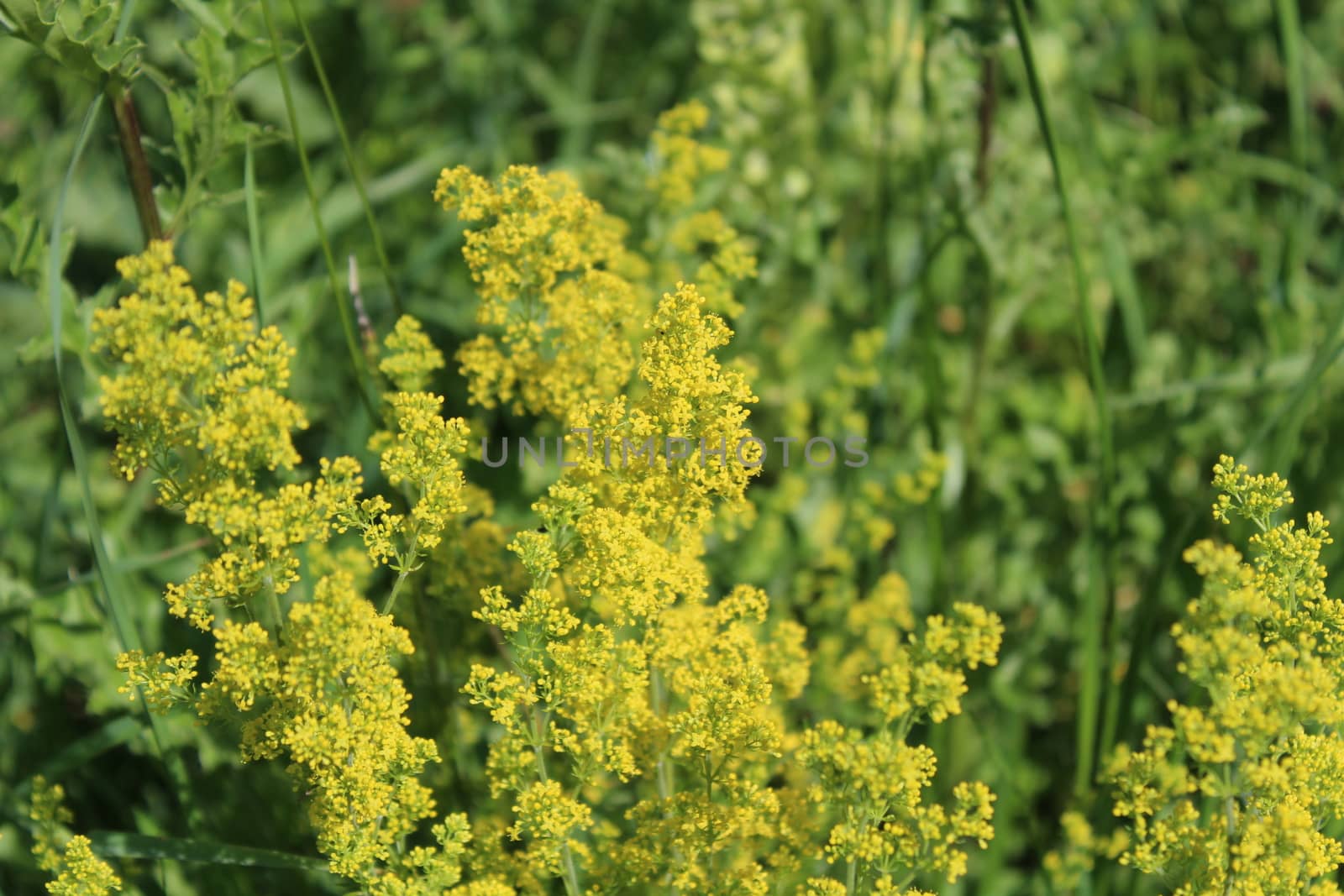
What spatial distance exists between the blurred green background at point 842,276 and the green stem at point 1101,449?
0.01 metres

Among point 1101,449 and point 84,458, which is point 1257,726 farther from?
point 84,458

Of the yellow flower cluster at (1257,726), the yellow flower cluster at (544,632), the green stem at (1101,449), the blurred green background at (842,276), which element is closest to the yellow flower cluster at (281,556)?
the yellow flower cluster at (544,632)

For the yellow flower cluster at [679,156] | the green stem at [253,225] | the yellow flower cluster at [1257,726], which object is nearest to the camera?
the yellow flower cluster at [1257,726]

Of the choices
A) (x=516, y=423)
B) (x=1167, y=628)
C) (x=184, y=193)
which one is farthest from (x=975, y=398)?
(x=184, y=193)

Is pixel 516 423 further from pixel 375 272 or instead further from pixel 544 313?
pixel 544 313

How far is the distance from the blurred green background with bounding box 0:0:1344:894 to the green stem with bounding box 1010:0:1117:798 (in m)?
0.01

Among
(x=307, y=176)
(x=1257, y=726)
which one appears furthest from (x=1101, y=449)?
(x=307, y=176)

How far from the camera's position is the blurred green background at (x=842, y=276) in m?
2.25

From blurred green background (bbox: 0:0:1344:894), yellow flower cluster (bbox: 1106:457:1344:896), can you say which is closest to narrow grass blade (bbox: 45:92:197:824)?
blurred green background (bbox: 0:0:1344:894)

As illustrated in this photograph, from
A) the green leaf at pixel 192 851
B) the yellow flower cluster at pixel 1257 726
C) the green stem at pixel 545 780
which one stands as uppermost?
the yellow flower cluster at pixel 1257 726

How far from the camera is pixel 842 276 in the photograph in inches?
133

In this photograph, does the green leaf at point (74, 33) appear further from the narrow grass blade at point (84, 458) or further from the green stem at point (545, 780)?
the green stem at point (545, 780)

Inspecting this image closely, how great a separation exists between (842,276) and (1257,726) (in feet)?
6.89

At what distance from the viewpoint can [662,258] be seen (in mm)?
2518
